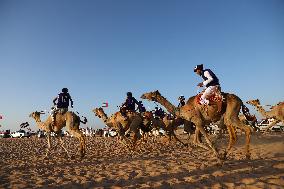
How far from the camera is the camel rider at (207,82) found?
433 inches

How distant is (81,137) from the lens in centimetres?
1447

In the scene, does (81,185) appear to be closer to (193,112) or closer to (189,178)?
(189,178)

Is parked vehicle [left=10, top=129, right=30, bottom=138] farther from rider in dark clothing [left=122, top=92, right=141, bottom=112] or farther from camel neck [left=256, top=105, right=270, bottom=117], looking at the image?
camel neck [left=256, top=105, right=270, bottom=117]

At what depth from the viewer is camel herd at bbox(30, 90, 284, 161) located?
10.9 meters

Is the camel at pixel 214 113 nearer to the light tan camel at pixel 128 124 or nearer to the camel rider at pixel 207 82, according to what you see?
the camel rider at pixel 207 82

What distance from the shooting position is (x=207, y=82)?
11203mm

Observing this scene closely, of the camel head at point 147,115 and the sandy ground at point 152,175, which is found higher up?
the camel head at point 147,115

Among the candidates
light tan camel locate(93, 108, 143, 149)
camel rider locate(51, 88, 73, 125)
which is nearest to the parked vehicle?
light tan camel locate(93, 108, 143, 149)

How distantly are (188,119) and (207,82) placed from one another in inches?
62.1

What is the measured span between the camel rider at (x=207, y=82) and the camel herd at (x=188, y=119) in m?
0.31

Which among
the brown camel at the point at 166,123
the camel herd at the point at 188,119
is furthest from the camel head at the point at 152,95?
the brown camel at the point at 166,123

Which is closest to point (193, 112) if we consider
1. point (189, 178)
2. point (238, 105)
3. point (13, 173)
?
point (238, 105)

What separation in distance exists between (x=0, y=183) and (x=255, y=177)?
7.18 meters

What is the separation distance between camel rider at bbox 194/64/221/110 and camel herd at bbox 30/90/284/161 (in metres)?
0.31
